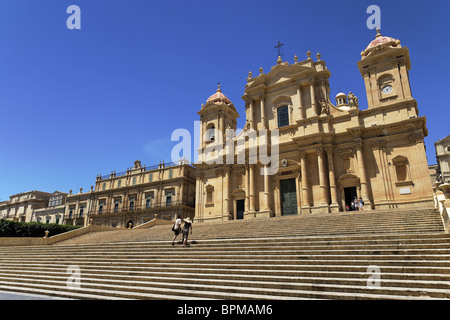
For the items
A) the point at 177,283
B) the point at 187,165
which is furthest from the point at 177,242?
the point at 187,165

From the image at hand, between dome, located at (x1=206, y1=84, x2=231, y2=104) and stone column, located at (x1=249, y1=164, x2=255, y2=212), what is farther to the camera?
dome, located at (x1=206, y1=84, x2=231, y2=104)

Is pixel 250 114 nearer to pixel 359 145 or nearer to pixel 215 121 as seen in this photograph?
pixel 215 121

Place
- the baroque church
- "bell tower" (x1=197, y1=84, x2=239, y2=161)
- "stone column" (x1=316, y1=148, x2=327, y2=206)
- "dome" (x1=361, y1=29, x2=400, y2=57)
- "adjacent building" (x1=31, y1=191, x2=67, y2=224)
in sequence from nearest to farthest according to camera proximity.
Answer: the baroque church, "stone column" (x1=316, y1=148, x2=327, y2=206), "dome" (x1=361, y1=29, x2=400, y2=57), "bell tower" (x1=197, y1=84, x2=239, y2=161), "adjacent building" (x1=31, y1=191, x2=67, y2=224)

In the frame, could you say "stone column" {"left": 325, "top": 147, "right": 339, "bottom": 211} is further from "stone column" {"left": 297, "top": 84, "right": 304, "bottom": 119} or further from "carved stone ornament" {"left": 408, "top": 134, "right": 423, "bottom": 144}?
"carved stone ornament" {"left": 408, "top": 134, "right": 423, "bottom": 144}

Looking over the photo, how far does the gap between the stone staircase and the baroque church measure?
27.2 ft

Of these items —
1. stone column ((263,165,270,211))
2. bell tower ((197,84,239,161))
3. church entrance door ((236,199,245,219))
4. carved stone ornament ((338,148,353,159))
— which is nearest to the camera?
carved stone ornament ((338,148,353,159))

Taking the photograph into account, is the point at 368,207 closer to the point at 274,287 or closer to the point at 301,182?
the point at 301,182

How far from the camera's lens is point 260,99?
2884cm

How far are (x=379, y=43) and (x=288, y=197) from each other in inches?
589

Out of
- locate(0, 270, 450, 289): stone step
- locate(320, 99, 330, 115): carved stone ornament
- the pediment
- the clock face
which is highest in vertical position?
the pediment

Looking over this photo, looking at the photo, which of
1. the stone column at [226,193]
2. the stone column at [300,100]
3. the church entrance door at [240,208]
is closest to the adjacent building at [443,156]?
the stone column at [300,100]

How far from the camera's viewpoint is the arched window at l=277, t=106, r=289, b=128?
27270mm

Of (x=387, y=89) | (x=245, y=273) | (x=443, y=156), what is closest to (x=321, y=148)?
(x=387, y=89)

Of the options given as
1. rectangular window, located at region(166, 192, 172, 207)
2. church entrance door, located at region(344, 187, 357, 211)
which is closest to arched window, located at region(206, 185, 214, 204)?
church entrance door, located at region(344, 187, 357, 211)
